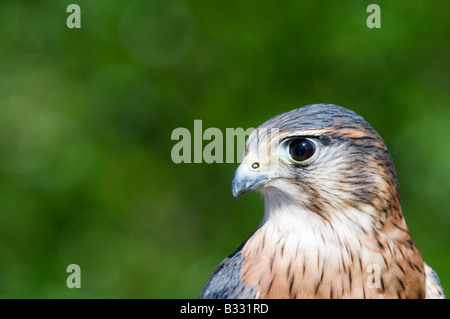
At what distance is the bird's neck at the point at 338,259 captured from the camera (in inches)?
123

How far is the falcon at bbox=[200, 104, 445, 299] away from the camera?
3133 mm

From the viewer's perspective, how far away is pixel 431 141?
20.9ft

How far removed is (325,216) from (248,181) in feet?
1.42

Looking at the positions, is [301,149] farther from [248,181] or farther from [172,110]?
[172,110]

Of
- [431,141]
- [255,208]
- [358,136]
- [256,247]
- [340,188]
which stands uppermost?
[431,141]

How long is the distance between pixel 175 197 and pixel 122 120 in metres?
1.00

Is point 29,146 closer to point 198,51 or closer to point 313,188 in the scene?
point 198,51

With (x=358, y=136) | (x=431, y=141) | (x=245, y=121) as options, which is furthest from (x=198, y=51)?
(x=358, y=136)

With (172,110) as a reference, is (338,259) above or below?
below

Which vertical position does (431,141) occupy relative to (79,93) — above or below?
below

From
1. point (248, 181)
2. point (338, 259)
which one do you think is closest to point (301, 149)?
point (248, 181)

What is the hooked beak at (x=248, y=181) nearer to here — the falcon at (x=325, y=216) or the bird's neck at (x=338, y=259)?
the falcon at (x=325, y=216)

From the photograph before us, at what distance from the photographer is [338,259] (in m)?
3.14

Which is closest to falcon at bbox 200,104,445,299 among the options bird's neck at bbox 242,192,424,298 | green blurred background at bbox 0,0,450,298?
bird's neck at bbox 242,192,424,298
